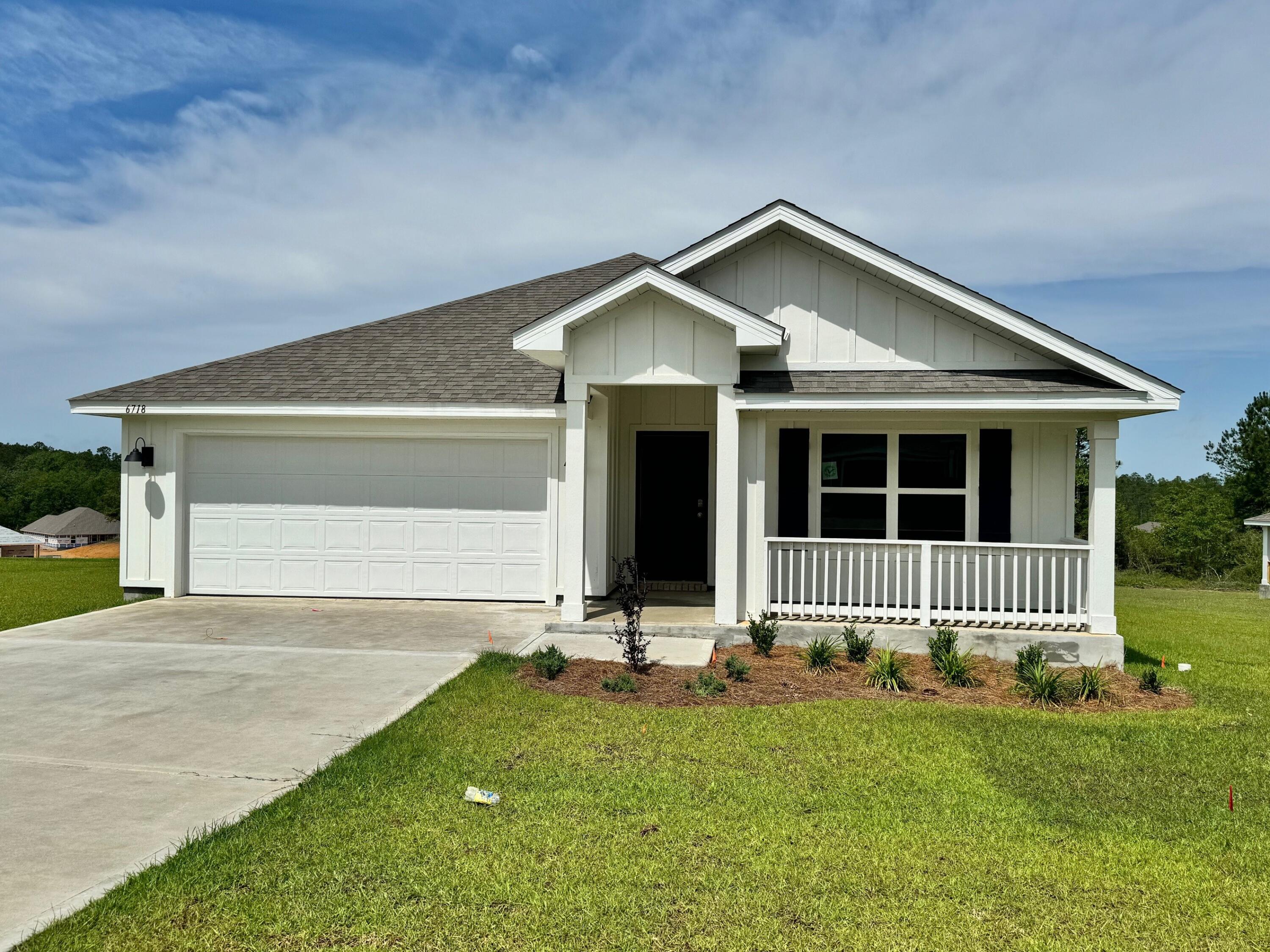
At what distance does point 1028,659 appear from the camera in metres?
7.96

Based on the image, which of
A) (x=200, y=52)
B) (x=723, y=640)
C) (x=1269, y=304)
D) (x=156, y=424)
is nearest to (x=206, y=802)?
(x=723, y=640)

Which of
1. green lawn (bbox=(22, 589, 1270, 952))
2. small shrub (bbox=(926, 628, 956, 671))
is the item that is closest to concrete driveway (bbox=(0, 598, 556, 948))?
green lawn (bbox=(22, 589, 1270, 952))

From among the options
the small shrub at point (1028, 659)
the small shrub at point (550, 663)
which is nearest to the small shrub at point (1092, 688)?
the small shrub at point (1028, 659)

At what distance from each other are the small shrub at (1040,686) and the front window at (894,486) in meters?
2.70

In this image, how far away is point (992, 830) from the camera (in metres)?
4.50

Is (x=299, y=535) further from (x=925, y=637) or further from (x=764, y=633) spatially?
(x=925, y=637)

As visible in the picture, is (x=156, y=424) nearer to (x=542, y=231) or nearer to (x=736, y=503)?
(x=736, y=503)

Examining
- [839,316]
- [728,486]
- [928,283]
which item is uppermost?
[928,283]

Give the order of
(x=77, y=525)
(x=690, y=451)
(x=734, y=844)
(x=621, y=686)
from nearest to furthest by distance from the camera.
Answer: (x=734, y=844) < (x=621, y=686) < (x=690, y=451) < (x=77, y=525)

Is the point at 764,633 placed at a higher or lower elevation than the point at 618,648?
higher

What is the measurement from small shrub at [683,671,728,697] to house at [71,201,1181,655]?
81.1 inches

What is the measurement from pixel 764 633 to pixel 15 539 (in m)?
45.3

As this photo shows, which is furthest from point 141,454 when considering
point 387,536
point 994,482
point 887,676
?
point 994,482

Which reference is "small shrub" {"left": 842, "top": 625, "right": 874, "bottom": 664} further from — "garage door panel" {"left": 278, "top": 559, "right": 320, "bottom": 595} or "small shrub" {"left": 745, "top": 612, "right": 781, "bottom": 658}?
"garage door panel" {"left": 278, "top": 559, "right": 320, "bottom": 595}
